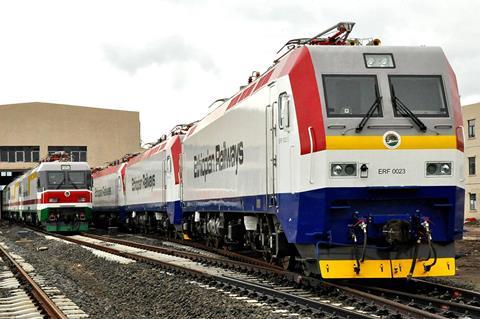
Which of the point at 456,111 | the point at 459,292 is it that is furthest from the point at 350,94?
the point at 459,292

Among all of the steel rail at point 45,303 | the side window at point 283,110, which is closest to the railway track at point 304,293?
the side window at point 283,110

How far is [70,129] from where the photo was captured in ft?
212

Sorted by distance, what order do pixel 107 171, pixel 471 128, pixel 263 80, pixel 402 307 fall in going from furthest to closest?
pixel 471 128, pixel 107 171, pixel 263 80, pixel 402 307

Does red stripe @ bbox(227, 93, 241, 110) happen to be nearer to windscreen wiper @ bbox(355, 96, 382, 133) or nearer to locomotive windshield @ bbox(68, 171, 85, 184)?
windscreen wiper @ bbox(355, 96, 382, 133)

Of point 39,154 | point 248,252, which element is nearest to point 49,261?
point 248,252

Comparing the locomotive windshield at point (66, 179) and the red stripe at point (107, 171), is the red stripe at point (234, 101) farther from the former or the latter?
the red stripe at point (107, 171)

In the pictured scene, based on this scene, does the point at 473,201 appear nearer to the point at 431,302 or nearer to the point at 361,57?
the point at 361,57

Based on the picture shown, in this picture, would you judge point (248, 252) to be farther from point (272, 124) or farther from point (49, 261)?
point (272, 124)

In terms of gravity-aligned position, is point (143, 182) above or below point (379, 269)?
above

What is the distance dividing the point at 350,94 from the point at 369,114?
0.47m

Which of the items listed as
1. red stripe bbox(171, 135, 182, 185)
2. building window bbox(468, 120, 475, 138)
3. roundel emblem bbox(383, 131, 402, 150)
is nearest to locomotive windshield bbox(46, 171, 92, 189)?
red stripe bbox(171, 135, 182, 185)

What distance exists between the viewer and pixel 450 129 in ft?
33.4

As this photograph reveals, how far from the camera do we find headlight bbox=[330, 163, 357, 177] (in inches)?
387

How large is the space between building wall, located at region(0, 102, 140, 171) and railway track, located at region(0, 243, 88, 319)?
5088 centimetres
